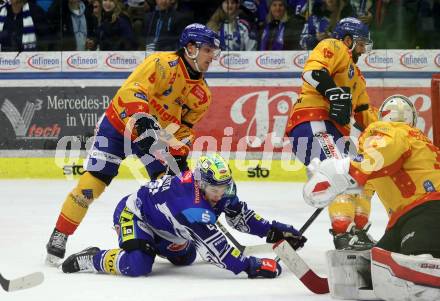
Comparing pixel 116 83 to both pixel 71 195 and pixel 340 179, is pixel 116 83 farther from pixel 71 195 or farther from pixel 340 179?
pixel 340 179

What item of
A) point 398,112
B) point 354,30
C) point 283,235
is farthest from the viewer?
point 354,30

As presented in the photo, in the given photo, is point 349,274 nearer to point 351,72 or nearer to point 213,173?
point 213,173

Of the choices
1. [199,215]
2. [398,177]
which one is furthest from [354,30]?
[398,177]

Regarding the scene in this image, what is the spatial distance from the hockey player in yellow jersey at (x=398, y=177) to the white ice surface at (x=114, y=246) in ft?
1.66

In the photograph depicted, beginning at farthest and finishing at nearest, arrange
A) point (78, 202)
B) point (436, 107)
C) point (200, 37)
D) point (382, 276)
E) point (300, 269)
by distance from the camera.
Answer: point (436, 107), point (200, 37), point (78, 202), point (300, 269), point (382, 276)

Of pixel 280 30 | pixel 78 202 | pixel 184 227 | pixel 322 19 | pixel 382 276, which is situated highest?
pixel 382 276

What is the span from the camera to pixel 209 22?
9.20 m

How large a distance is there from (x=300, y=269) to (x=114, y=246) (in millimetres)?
1714

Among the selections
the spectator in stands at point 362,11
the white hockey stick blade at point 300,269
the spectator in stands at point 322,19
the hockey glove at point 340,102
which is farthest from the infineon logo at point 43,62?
the white hockey stick blade at point 300,269

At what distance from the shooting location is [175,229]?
485 cm

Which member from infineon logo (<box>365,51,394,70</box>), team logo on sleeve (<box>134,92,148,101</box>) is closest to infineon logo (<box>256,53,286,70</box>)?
infineon logo (<box>365,51,394,70</box>)

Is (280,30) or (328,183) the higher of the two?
(328,183)

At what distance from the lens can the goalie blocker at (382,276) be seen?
3883mm

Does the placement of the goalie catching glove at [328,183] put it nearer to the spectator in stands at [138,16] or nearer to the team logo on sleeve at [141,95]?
the team logo on sleeve at [141,95]
